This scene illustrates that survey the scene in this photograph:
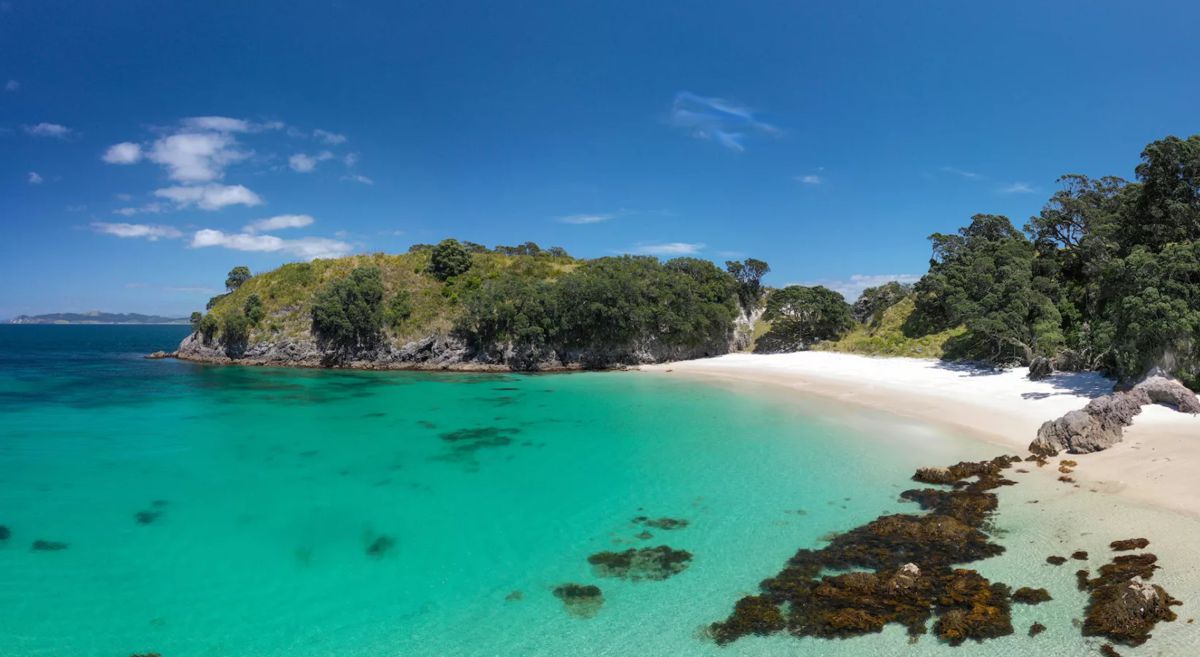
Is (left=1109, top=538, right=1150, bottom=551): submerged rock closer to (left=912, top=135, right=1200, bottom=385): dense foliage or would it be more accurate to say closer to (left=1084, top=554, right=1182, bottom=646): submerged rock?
(left=1084, top=554, right=1182, bottom=646): submerged rock

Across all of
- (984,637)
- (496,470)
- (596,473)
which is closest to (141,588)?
(496,470)

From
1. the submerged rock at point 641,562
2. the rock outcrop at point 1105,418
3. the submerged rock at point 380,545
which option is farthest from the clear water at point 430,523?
the rock outcrop at point 1105,418

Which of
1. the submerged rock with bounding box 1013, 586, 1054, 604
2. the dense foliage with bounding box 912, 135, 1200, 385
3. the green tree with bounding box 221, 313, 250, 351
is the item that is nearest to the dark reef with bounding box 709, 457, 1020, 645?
the submerged rock with bounding box 1013, 586, 1054, 604

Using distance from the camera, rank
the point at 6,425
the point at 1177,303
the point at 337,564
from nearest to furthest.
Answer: the point at 337,564 → the point at 1177,303 → the point at 6,425

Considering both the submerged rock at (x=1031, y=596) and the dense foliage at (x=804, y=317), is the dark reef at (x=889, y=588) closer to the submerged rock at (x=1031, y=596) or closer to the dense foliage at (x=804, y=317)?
the submerged rock at (x=1031, y=596)

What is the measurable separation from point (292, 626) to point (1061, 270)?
48.4 meters

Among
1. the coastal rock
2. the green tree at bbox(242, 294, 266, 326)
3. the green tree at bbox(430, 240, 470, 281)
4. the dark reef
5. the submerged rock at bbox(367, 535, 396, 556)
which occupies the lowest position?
the submerged rock at bbox(367, 535, 396, 556)

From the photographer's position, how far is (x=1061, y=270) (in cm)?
Answer: 3806

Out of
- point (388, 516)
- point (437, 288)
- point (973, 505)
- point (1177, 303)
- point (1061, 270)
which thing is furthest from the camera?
point (437, 288)

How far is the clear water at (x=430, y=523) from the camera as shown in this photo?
8.70 metres

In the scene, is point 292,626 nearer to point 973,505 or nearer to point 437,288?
point 973,505

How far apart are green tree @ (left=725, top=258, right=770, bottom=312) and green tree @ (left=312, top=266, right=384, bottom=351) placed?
123 feet

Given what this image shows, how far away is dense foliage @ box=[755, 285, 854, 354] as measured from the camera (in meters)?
50.5

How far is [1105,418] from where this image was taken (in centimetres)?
1744
